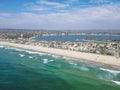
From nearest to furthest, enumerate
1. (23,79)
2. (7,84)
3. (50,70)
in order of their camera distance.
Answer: (7,84)
(23,79)
(50,70)

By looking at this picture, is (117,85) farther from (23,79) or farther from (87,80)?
(23,79)

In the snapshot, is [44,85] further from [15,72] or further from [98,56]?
[98,56]

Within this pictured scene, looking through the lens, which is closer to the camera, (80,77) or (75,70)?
(80,77)

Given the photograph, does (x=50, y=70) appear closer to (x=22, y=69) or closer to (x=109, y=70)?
(x=22, y=69)

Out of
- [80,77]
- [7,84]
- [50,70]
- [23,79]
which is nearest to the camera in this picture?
[7,84]

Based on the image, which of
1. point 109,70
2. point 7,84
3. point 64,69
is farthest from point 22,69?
point 109,70

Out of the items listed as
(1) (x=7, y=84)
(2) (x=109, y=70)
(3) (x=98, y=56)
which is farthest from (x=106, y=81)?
(3) (x=98, y=56)

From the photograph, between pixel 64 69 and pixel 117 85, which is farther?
pixel 64 69

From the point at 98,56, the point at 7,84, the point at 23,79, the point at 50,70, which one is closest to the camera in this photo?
the point at 7,84

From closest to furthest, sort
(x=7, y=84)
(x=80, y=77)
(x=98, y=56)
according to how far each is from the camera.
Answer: (x=7, y=84) → (x=80, y=77) → (x=98, y=56)
